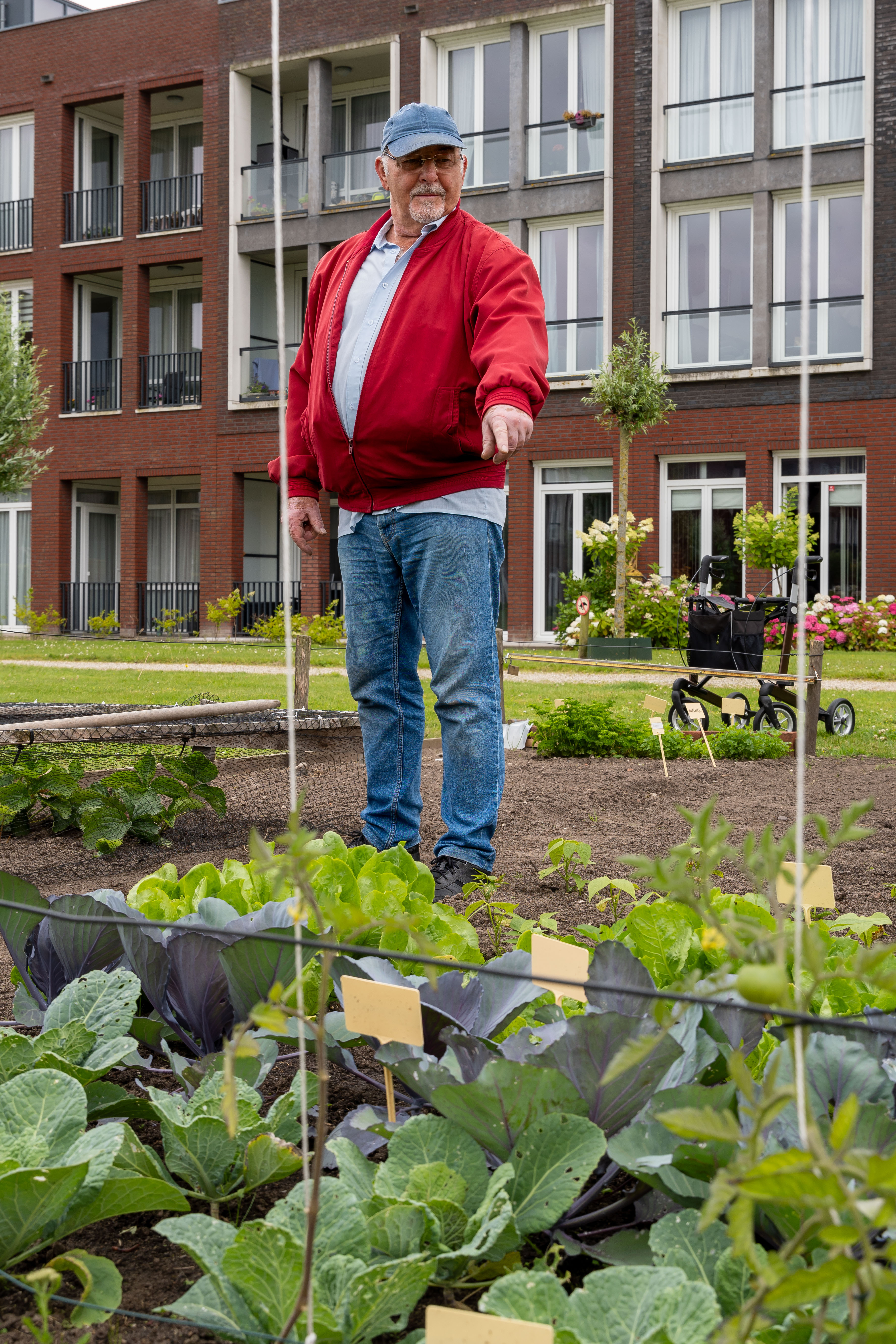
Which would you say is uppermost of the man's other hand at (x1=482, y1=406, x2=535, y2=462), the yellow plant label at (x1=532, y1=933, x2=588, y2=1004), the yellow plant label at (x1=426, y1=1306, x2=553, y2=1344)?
the man's other hand at (x1=482, y1=406, x2=535, y2=462)

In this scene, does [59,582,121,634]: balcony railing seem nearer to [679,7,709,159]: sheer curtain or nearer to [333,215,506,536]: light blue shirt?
[679,7,709,159]: sheer curtain

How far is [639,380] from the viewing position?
623 inches

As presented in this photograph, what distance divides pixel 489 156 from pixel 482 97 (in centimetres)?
101

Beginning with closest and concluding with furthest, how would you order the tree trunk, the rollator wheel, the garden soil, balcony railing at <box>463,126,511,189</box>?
the garden soil < the rollator wheel < the tree trunk < balcony railing at <box>463,126,511,189</box>

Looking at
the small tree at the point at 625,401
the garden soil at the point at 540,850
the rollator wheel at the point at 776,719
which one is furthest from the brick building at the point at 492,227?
the garden soil at the point at 540,850

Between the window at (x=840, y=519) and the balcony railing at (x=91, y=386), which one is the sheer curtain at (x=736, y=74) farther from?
the balcony railing at (x=91, y=386)

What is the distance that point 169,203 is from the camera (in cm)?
2173

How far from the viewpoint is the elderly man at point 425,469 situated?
3.00 m

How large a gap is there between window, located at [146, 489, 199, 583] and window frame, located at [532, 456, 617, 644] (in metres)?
7.25

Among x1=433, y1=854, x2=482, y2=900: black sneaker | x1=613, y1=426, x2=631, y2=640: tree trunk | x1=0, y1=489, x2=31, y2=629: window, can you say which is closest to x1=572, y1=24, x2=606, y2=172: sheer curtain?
x1=613, y1=426, x2=631, y2=640: tree trunk

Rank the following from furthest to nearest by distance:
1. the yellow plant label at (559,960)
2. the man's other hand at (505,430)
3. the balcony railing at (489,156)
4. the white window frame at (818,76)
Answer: the balcony railing at (489,156)
the white window frame at (818,76)
the man's other hand at (505,430)
the yellow plant label at (559,960)

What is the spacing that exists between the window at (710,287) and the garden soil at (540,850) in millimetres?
12438

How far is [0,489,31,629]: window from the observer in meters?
23.5

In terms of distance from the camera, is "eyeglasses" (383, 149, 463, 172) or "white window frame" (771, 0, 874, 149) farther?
"white window frame" (771, 0, 874, 149)
